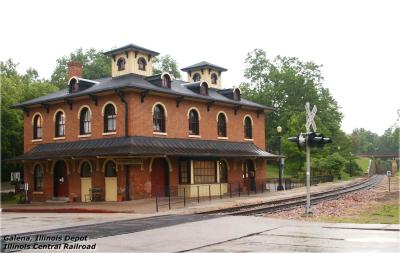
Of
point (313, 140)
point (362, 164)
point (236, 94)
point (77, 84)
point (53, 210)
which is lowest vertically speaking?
point (53, 210)

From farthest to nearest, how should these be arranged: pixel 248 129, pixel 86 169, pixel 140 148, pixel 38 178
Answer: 1. pixel 248 129
2. pixel 38 178
3. pixel 86 169
4. pixel 140 148

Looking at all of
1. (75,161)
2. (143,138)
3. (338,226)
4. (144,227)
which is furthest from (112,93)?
(338,226)

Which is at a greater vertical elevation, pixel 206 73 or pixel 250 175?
pixel 206 73

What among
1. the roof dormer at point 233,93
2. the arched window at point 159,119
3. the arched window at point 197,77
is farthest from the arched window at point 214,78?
the arched window at point 159,119

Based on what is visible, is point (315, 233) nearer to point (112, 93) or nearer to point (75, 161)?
point (112, 93)

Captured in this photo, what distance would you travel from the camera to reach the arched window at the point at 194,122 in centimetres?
3328

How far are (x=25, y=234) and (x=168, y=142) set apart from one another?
16272 mm

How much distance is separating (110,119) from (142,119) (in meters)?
2.18

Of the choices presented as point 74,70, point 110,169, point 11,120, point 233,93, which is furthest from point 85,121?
point 11,120

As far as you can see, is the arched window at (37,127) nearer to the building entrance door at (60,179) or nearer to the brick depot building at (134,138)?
the brick depot building at (134,138)

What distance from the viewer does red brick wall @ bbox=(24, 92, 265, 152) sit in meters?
29.3

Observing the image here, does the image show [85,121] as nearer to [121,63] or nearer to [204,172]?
[121,63]

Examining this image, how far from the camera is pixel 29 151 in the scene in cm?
3500

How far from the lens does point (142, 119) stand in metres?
29.4
